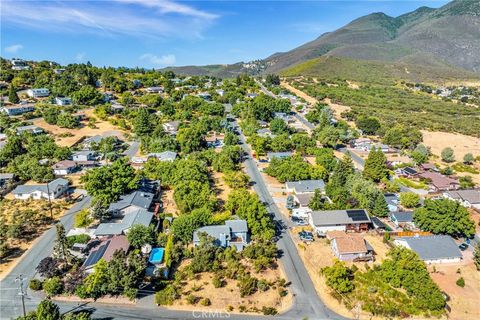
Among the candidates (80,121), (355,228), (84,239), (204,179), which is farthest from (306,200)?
(80,121)

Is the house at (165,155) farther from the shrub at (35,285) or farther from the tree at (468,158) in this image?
the tree at (468,158)

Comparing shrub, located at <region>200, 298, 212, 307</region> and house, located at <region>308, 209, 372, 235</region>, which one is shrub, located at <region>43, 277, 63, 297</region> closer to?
shrub, located at <region>200, 298, 212, 307</region>

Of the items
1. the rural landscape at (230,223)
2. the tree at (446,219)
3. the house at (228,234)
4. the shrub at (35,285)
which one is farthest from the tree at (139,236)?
the tree at (446,219)

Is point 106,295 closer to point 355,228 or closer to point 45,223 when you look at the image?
Answer: point 45,223

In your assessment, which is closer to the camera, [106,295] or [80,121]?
[106,295]

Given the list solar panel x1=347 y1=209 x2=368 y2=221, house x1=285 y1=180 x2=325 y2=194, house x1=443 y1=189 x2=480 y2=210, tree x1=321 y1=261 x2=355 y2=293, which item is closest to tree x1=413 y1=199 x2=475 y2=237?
solar panel x1=347 y1=209 x2=368 y2=221
